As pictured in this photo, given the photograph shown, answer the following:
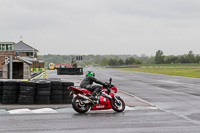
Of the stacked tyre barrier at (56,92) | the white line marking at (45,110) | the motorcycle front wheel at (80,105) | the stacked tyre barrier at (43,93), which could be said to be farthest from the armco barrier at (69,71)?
the motorcycle front wheel at (80,105)

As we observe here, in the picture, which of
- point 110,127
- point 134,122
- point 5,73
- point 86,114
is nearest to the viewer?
point 110,127

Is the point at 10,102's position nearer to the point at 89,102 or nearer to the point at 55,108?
the point at 55,108

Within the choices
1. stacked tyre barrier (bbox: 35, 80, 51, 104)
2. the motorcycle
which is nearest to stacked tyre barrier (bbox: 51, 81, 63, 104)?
stacked tyre barrier (bbox: 35, 80, 51, 104)

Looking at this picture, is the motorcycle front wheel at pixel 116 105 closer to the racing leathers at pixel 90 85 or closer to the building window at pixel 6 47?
the racing leathers at pixel 90 85

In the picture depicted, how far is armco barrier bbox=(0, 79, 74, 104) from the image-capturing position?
1338 centimetres

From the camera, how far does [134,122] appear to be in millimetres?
9992

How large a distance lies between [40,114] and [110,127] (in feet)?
11.1

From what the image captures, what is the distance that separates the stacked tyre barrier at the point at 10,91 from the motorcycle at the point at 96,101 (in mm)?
2987

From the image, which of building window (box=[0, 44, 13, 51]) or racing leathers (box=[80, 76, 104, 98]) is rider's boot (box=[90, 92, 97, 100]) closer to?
racing leathers (box=[80, 76, 104, 98])

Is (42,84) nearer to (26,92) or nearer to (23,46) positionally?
(26,92)

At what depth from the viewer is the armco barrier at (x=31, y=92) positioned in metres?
13.4

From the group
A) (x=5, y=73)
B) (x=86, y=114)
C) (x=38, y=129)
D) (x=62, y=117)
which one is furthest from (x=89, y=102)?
(x=5, y=73)

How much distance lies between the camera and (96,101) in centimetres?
1185

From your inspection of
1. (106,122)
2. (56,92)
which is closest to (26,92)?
(56,92)
